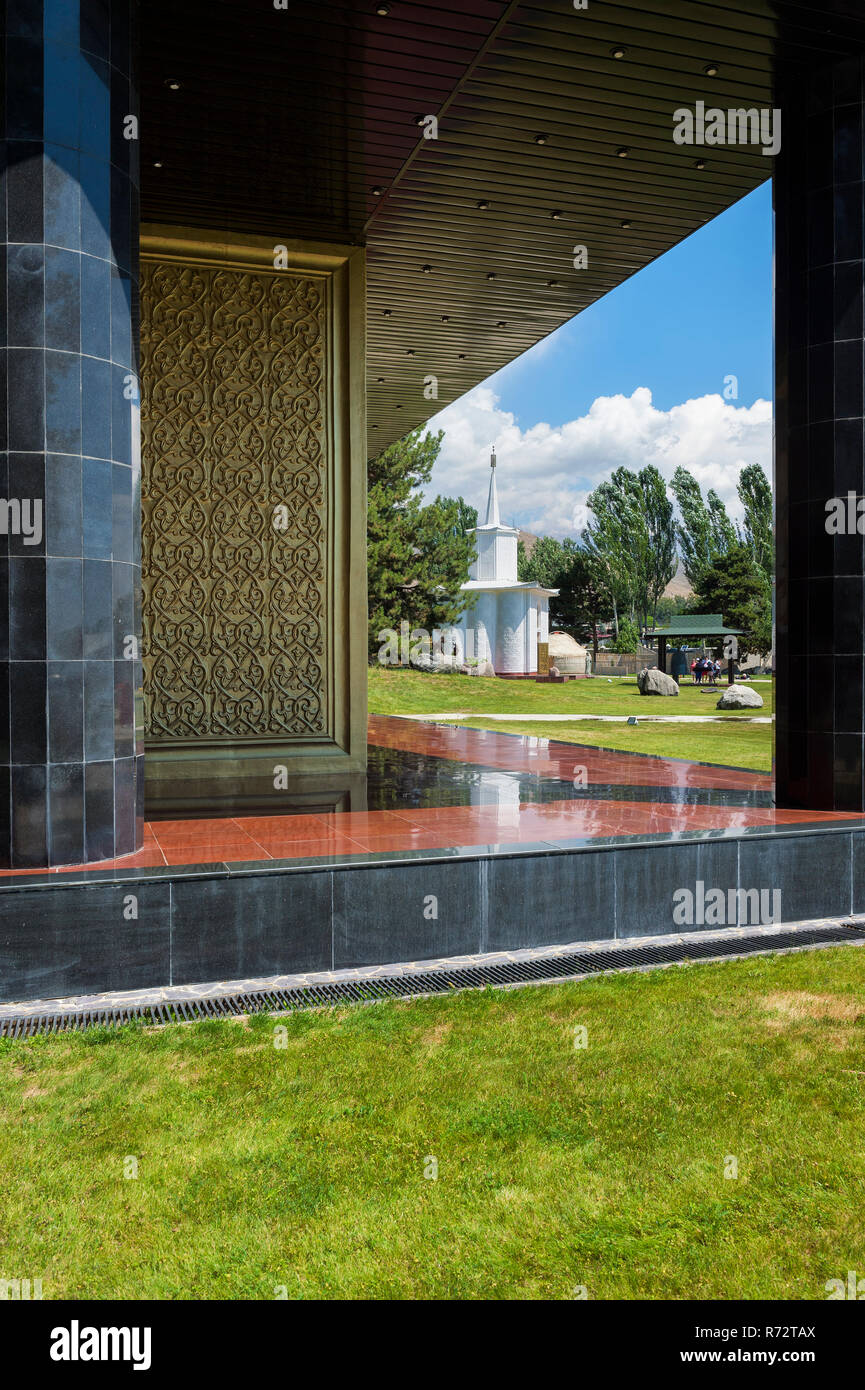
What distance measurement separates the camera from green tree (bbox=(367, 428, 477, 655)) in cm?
2761

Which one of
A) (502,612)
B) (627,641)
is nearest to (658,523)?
(627,641)

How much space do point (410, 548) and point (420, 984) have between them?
24.6m

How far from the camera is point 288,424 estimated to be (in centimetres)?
866

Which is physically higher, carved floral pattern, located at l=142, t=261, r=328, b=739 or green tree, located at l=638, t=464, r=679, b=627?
green tree, located at l=638, t=464, r=679, b=627

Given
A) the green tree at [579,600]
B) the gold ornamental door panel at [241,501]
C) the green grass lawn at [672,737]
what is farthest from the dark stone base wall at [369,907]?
the green tree at [579,600]

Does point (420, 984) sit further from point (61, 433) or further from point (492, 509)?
point (492, 509)

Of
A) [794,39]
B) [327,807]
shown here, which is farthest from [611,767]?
[794,39]

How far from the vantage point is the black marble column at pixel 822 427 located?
6.28m

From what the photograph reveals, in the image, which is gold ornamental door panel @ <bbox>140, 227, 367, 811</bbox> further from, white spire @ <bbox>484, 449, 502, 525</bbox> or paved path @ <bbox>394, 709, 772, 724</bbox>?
white spire @ <bbox>484, 449, 502, 525</bbox>

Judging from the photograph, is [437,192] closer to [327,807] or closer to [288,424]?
[288,424]

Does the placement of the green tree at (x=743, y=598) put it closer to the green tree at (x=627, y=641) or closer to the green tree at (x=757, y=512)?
the green tree at (x=757, y=512)

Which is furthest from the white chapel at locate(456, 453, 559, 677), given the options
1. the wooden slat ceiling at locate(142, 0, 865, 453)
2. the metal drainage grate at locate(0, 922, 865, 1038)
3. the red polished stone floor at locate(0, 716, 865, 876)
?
the metal drainage grate at locate(0, 922, 865, 1038)

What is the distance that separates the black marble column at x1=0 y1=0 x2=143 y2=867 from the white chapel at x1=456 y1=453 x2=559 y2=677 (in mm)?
32324

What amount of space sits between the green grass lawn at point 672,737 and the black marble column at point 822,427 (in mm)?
Answer: 4593
